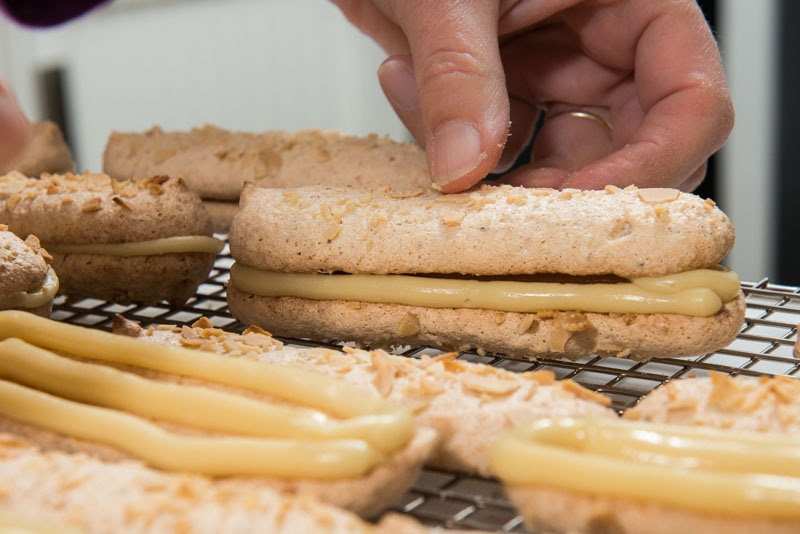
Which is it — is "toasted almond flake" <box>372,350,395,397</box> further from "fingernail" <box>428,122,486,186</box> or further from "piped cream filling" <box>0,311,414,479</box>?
"fingernail" <box>428,122,486,186</box>

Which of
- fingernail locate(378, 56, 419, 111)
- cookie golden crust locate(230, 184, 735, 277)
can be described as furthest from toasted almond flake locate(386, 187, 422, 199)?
fingernail locate(378, 56, 419, 111)

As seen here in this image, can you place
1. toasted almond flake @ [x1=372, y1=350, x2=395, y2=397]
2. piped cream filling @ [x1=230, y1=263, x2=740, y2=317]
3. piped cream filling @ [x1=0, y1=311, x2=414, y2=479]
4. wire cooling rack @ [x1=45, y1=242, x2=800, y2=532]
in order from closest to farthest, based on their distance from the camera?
piped cream filling @ [x1=0, y1=311, x2=414, y2=479]
wire cooling rack @ [x1=45, y1=242, x2=800, y2=532]
toasted almond flake @ [x1=372, y1=350, x2=395, y2=397]
piped cream filling @ [x1=230, y1=263, x2=740, y2=317]

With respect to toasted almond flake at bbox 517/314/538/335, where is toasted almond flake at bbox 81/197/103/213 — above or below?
above

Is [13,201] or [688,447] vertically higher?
[13,201]

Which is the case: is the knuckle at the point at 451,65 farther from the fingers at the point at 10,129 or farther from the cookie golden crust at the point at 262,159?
the fingers at the point at 10,129

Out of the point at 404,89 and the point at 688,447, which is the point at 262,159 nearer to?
the point at 404,89

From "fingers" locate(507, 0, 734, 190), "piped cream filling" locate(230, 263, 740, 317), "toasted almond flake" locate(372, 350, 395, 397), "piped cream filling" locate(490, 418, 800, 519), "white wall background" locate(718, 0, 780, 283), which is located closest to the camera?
"piped cream filling" locate(490, 418, 800, 519)

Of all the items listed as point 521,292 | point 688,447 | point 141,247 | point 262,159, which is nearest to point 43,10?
point 141,247
